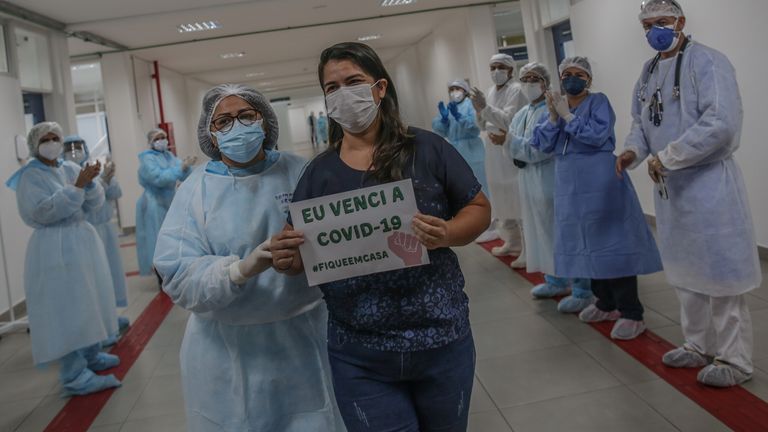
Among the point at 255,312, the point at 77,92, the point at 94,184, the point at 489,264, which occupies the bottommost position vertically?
the point at 489,264

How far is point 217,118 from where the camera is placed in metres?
1.63

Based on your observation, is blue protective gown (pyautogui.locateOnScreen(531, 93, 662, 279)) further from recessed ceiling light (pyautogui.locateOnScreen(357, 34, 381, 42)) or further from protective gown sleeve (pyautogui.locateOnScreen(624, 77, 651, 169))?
recessed ceiling light (pyautogui.locateOnScreen(357, 34, 381, 42))

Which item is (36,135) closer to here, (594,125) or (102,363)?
(102,363)

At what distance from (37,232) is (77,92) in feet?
41.1

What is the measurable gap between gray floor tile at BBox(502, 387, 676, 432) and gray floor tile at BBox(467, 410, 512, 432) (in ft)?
0.11

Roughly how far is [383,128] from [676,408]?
1.92 metres

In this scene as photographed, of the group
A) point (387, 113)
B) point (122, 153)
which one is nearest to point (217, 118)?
point (387, 113)

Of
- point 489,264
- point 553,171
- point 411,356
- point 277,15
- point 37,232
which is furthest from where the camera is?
point 277,15

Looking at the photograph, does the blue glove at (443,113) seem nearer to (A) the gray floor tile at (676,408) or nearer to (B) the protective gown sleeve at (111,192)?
(B) the protective gown sleeve at (111,192)

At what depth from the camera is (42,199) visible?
133 inches

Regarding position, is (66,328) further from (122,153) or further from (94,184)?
(122,153)

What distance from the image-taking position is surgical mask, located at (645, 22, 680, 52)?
2559 millimetres

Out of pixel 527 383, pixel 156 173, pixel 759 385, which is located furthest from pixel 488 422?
pixel 156 173

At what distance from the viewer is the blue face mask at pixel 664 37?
8.39ft
